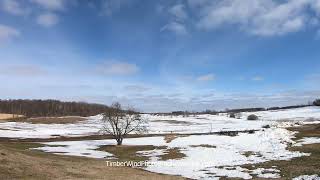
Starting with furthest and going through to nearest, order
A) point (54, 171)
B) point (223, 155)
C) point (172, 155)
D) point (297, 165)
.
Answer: point (172, 155) → point (223, 155) → point (297, 165) → point (54, 171)

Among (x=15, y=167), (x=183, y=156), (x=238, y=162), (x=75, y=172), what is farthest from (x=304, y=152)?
(x=15, y=167)

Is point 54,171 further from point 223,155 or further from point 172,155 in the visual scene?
point 223,155

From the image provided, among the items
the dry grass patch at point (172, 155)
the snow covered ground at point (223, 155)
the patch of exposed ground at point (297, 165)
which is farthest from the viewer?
the dry grass patch at point (172, 155)

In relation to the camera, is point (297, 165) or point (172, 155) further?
point (172, 155)

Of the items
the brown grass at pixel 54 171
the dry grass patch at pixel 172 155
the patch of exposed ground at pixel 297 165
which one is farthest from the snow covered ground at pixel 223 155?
the brown grass at pixel 54 171

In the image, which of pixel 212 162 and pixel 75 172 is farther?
pixel 212 162

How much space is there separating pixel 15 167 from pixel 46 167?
277 centimetres

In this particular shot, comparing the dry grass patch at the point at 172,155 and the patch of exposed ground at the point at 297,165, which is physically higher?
the patch of exposed ground at the point at 297,165

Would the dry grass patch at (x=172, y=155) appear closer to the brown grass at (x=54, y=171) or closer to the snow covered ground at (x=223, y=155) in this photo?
the snow covered ground at (x=223, y=155)

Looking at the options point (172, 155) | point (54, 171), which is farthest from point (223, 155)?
point (54, 171)

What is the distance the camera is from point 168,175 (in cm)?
3105

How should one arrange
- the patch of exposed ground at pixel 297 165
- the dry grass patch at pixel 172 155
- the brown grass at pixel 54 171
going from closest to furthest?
1. the brown grass at pixel 54 171
2. the patch of exposed ground at pixel 297 165
3. the dry grass patch at pixel 172 155

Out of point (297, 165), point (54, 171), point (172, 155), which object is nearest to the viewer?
point (54, 171)

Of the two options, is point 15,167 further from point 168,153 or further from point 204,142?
point 204,142
